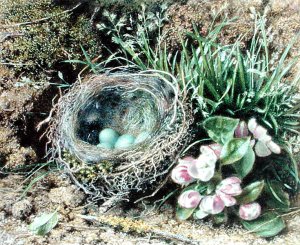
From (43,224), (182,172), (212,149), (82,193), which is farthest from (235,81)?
(43,224)

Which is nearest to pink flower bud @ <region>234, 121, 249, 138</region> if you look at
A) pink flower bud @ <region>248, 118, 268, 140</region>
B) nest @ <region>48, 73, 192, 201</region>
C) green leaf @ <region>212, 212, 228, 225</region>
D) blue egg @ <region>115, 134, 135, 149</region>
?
pink flower bud @ <region>248, 118, 268, 140</region>

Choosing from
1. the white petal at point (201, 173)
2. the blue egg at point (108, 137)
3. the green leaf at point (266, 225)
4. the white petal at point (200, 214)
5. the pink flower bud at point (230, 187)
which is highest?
the blue egg at point (108, 137)

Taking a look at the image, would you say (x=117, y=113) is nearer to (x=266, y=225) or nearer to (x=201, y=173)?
(x=201, y=173)

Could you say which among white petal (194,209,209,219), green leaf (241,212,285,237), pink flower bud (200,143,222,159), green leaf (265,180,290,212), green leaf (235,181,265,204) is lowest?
green leaf (241,212,285,237)

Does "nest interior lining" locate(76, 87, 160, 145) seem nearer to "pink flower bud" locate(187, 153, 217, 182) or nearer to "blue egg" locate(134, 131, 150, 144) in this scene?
"blue egg" locate(134, 131, 150, 144)

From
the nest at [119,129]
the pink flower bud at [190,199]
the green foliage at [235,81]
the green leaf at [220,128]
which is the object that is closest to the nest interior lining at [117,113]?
the nest at [119,129]

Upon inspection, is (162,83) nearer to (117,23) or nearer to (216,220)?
(117,23)

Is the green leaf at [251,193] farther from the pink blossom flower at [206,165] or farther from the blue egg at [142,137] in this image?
the blue egg at [142,137]
